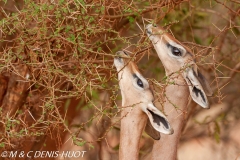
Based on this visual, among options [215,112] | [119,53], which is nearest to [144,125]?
[119,53]

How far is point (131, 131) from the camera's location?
229cm

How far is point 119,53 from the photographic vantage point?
2260 mm

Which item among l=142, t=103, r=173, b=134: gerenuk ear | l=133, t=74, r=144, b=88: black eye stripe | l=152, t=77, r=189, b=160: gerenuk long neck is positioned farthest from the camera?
l=152, t=77, r=189, b=160: gerenuk long neck

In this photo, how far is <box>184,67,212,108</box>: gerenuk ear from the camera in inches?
86.0

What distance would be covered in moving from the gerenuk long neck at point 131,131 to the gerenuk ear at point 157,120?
0.06 meters

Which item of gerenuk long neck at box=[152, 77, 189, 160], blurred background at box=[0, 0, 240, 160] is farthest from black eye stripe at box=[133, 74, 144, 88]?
gerenuk long neck at box=[152, 77, 189, 160]

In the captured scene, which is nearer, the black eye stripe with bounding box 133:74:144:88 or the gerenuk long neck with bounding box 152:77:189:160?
the black eye stripe with bounding box 133:74:144:88

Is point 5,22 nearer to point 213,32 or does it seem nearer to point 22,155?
point 22,155

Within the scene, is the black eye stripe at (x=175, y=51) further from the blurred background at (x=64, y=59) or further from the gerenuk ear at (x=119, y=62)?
the gerenuk ear at (x=119, y=62)

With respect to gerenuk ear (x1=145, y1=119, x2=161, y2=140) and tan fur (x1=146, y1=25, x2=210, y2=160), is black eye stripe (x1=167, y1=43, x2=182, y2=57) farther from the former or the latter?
gerenuk ear (x1=145, y1=119, x2=161, y2=140)

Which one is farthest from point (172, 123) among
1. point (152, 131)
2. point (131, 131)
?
point (131, 131)

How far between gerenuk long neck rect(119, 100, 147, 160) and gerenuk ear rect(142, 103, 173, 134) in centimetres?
6

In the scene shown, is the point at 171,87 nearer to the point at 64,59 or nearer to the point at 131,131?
the point at 131,131

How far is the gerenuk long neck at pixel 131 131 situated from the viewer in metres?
2.27
